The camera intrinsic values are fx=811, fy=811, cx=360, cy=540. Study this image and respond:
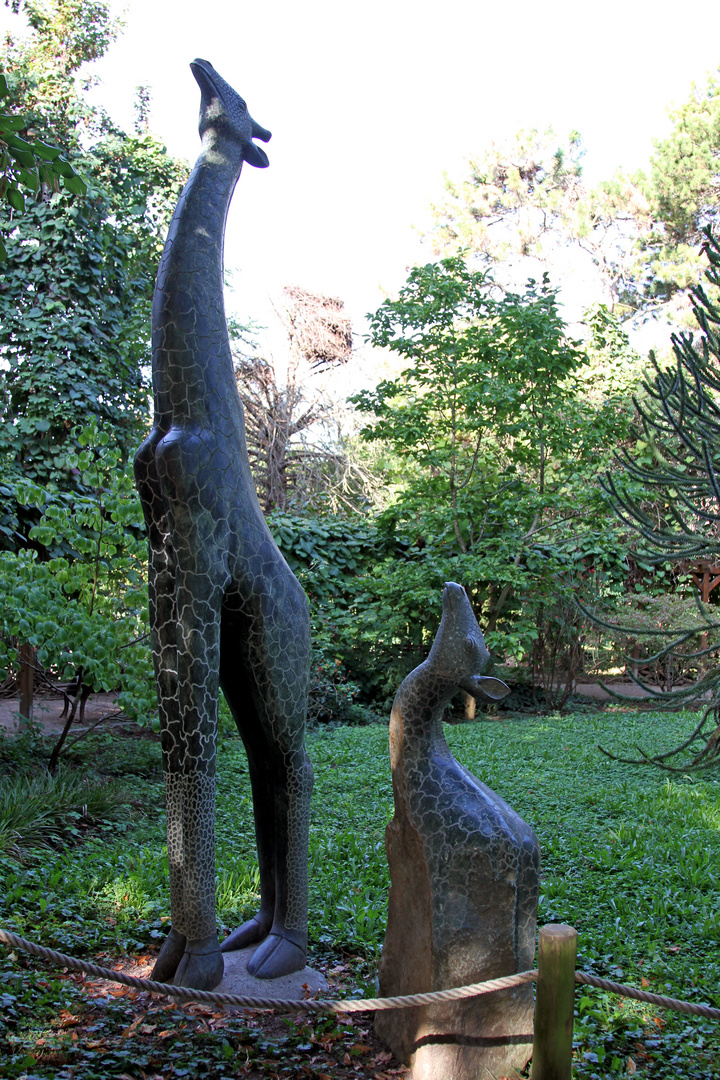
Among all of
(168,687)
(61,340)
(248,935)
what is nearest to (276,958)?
(248,935)

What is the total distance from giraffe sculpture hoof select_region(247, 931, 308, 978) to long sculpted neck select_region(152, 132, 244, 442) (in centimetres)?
189

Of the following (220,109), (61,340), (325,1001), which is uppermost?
(61,340)

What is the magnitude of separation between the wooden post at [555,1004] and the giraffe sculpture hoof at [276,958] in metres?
1.24

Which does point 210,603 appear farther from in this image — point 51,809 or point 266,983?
point 51,809

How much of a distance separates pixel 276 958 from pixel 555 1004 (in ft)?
4.41

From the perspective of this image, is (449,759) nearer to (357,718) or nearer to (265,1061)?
(265,1061)

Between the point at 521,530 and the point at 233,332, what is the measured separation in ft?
29.5

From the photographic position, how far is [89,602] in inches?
231

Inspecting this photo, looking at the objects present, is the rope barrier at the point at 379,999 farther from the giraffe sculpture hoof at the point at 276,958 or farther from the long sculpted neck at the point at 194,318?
the long sculpted neck at the point at 194,318

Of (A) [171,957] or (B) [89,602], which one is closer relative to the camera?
(A) [171,957]

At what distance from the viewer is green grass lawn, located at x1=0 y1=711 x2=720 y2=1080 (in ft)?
8.81

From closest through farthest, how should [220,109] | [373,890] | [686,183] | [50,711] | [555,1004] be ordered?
1. [555,1004]
2. [220,109]
3. [373,890]
4. [50,711]
5. [686,183]

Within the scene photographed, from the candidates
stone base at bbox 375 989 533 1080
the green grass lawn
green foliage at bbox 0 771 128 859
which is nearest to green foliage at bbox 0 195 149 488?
the green grass lawn

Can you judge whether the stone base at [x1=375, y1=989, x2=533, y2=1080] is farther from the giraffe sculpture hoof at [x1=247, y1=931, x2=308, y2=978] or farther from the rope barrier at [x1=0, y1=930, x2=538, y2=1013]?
the giraffe sculpture hoof at [x1=247, y1=931, x2=308, y2=978]
